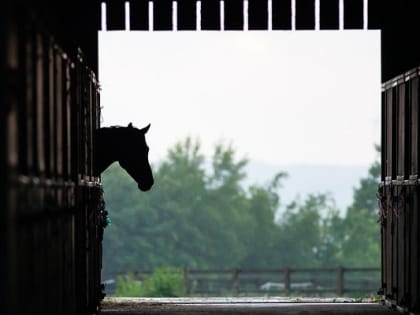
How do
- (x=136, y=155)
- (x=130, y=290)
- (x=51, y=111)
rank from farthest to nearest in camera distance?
(x=130, y=290) < (x=136, y=155) < (x=51, y=111)

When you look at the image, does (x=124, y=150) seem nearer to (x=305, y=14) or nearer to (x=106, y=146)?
(x=106, y=146)

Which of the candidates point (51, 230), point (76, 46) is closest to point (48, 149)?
point (51, 230)

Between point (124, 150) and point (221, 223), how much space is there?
72510mm

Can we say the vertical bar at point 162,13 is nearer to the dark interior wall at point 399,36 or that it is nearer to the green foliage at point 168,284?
the dark interior wall at point 399,36

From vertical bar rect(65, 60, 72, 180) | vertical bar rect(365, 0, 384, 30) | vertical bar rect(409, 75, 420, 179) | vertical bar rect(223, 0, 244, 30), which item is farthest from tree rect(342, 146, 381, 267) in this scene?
vertical bar rect(65, 60, 72, 180)

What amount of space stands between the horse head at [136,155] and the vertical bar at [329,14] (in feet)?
8.04

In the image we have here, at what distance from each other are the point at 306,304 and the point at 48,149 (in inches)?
250

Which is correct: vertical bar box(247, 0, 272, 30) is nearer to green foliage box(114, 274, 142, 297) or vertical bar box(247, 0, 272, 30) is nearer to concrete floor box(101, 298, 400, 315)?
concrete floor box(101, 298, 400, 315)

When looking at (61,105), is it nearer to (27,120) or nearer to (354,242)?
(27,120)

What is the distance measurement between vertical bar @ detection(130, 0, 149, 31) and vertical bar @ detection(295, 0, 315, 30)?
176cm

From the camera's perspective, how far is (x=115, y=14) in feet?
46.8

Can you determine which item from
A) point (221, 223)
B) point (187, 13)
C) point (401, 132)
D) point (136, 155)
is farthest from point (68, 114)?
point (221, 223)

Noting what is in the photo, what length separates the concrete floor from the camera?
39.3ft

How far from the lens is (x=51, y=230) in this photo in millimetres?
7621
